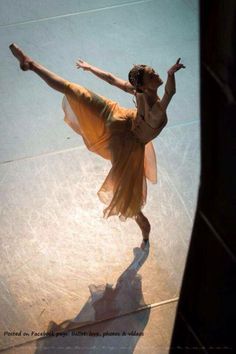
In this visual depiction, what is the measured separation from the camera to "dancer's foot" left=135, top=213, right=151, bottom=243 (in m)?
2.85

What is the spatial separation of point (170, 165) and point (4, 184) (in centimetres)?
90

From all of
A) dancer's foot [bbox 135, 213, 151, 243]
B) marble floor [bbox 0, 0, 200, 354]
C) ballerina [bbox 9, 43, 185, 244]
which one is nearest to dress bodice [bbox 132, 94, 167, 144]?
ballerina [bbox 9, 43, 185, 244]

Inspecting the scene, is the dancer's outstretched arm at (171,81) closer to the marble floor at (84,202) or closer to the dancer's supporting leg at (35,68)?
the dancer's supporting leg at (35,68)

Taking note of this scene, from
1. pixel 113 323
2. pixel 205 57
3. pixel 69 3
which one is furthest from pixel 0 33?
pixel 205 57

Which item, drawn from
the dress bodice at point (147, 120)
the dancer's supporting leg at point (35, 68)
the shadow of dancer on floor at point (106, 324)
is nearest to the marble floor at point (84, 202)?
the shadow of dancer on floor at point (106, 324)

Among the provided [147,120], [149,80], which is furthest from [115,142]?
[149,80]

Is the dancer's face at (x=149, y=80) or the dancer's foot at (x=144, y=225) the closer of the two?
the dancer's face at (x=149, y=80)

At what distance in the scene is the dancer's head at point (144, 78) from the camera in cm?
221

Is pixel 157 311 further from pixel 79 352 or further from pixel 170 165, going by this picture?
pixel 170 165

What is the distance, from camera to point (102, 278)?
2.92 m

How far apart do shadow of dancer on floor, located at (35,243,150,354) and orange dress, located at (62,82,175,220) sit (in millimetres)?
413

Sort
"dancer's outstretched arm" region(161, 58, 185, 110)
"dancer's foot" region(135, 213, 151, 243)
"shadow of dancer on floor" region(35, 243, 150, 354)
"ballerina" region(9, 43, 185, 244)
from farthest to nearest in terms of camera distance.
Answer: "dancer's foot" region(135, 213, 151, 243) < "shadow of dancer on floor" region(35, 243, 150, 354) < "ballerina" region(9, 43, 185, 244) < "dancer's outstretched arm" region(161, 58, 185, 110)

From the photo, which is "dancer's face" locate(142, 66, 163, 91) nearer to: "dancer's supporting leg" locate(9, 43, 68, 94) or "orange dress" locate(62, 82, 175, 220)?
"orange dress" locate(62, 82, 175, 220)

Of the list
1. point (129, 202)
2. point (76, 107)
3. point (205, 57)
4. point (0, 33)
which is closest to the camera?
point (205, 57)
